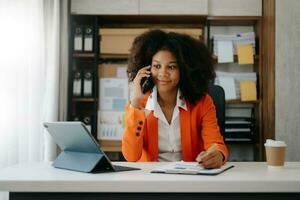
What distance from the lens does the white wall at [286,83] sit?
318 centimetres

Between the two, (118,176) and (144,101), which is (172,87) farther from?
(118,176)

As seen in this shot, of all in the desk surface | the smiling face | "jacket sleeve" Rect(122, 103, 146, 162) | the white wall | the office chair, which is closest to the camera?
the desk surface

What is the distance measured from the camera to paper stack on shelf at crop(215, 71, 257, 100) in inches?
133

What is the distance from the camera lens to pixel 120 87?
11.2 feet

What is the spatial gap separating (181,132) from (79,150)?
57 centimetres

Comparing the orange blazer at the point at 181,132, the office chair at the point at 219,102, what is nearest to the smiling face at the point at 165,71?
the orange blazer at the point at 181,132

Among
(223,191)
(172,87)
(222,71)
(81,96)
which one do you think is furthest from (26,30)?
(223,191)

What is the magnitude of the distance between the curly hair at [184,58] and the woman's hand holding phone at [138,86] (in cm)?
7

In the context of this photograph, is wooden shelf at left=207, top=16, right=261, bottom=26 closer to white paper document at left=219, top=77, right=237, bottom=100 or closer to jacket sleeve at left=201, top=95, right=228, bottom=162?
white paper document at left=219, top=77, right=237, bottom=100

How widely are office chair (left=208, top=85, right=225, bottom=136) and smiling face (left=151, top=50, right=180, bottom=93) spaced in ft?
0.86

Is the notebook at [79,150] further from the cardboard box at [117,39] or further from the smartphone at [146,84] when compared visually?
the cardboard box at [117,39]

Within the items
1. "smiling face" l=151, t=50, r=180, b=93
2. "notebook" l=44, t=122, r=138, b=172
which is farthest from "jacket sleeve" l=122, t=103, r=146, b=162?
"notebook" l=44, t=122, r=138, b=172

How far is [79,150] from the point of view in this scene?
4.49ft

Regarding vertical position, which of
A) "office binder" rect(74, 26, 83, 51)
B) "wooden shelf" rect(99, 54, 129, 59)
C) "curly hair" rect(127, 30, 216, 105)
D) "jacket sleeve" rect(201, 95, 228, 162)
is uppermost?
"office binder" rect(74, 26, 83, 51)
